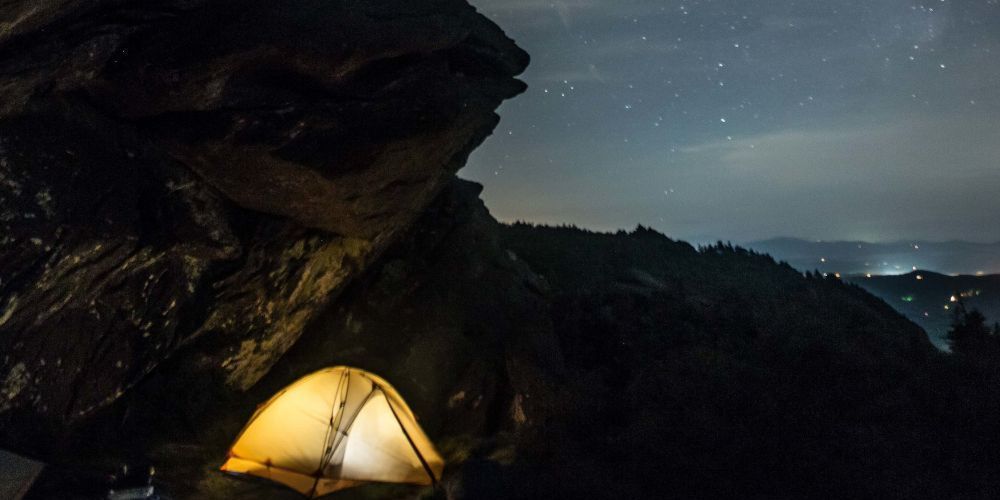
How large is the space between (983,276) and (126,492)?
72054 millimetres

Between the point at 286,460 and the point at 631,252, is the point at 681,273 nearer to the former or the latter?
the point at 631,252

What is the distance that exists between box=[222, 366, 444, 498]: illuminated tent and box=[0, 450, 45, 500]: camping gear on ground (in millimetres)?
4454

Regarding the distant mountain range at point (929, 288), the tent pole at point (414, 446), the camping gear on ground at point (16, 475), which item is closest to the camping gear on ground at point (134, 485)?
the camping gear on ground at point (16, 475)

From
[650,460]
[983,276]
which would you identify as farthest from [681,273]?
[983,276]

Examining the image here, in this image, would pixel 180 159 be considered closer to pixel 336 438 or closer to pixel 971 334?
pixel 336 438

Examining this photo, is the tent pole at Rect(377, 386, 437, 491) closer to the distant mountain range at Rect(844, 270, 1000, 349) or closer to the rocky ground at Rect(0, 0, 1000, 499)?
the rocky ground at Rect(0, 0, 1000, 499)

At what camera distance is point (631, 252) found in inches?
1075

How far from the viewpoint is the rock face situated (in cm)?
890

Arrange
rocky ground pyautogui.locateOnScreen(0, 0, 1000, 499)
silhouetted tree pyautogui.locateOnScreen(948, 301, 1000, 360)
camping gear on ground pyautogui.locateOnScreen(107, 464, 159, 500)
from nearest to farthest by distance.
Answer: camping gear on ground pyautogui.locateOnScreen(107, 464, 159, 500)
rocky ground pyautogui.locateOnScreen(0, 0, 1000, 499)
silhouetted tree pyautogui.locateOnScreen(948, 301, 1000, 360)

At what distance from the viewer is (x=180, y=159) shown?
34.0 ft

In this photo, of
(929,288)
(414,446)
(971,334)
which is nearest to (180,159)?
(414,446)

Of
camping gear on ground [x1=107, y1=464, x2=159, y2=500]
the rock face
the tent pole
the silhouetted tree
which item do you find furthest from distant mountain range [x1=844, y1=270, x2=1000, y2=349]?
camping gear on ground [x1=107, y1=464, x2=159, y2=500]

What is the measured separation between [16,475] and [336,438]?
517cm

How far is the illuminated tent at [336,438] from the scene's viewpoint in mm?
10695
